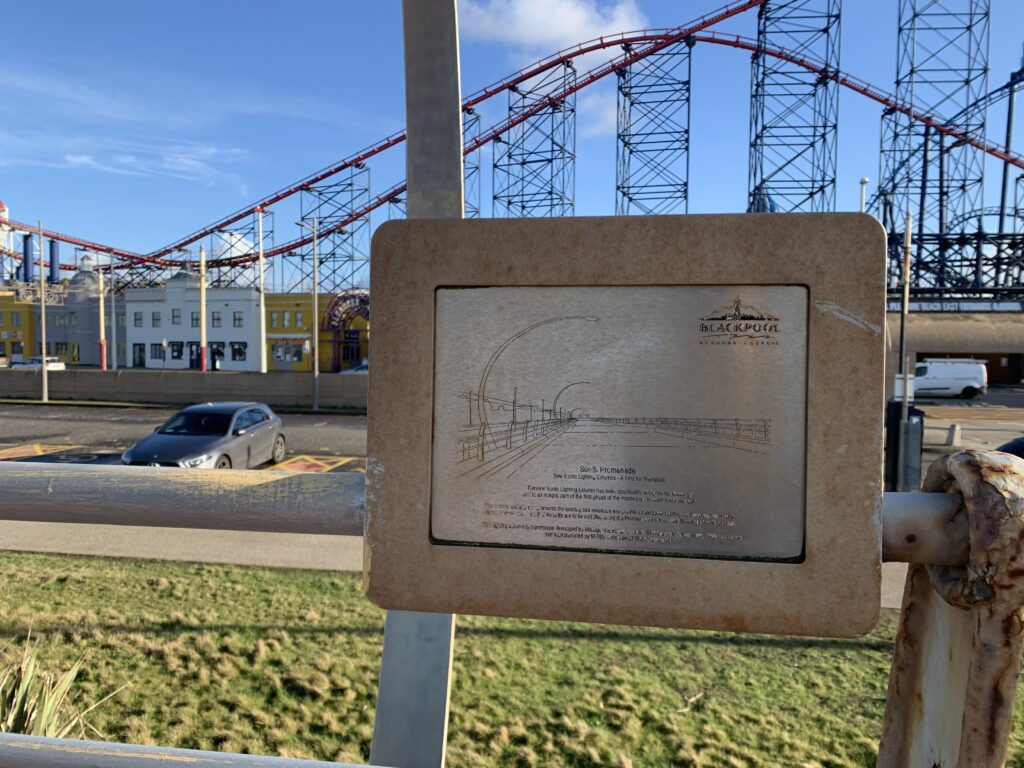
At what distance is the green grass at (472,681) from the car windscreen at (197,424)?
5669 mm

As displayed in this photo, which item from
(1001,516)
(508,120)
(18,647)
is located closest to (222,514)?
(1001,516)

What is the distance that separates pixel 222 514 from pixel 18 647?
3.59 m

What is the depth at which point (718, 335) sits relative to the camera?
1376 millimetres

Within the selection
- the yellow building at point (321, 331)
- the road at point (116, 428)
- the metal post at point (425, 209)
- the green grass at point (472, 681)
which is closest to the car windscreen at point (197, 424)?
the road at point (116, 428)

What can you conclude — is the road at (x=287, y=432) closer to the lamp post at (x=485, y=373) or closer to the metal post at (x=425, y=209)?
the metal post at (x=425, y=209)

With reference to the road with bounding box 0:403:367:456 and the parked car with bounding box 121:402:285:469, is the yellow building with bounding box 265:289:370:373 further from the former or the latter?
the parked car with bounding box 121:402:285:469

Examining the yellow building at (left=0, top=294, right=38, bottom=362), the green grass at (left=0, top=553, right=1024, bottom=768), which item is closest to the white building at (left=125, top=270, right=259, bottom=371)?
the yellow building at (left=0, top=294, right=38, bottom=362)

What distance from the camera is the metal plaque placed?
4.41 feet

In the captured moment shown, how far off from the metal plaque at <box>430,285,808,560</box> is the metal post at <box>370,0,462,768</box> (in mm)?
512

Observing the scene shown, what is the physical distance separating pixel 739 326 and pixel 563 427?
41 cm

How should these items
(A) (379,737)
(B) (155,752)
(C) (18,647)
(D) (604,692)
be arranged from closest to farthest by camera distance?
(B) (155,752)
(A) (379,737)
(D) (604,692)
(C) (18,647)

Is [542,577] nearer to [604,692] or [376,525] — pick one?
[376,525]

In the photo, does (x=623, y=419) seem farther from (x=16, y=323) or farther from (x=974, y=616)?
(x=16, y=323)

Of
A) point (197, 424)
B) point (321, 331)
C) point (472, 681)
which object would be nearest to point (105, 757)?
point (472, 681)
